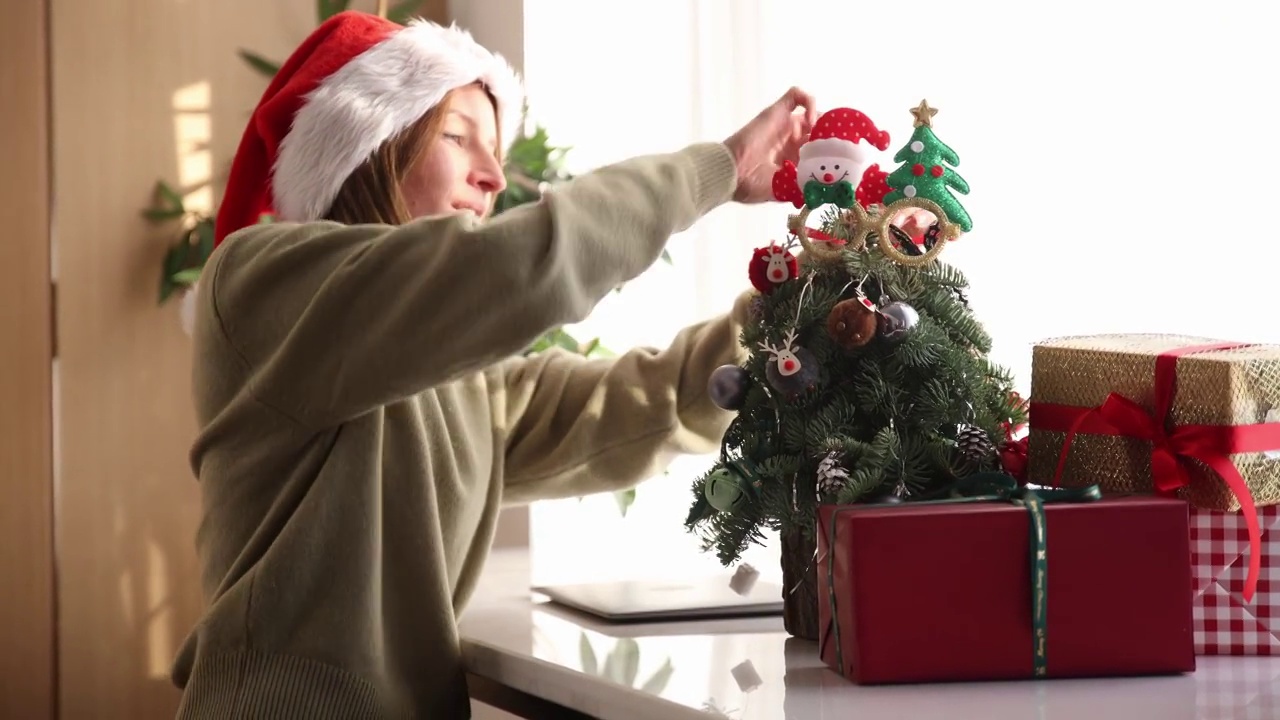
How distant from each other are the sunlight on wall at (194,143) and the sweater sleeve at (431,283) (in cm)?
135

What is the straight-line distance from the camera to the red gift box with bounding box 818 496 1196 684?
96 centimetres

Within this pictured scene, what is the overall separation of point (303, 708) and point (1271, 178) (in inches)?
41.2

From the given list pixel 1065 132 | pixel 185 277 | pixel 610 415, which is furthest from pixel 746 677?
pixel 185 277

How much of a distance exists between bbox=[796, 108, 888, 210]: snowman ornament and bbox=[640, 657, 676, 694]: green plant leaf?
383 mm

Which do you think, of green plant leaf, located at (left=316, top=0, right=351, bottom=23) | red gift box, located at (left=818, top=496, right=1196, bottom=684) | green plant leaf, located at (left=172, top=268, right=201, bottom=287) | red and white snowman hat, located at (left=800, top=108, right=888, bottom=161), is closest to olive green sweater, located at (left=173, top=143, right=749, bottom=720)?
red and white snowman hat, located at (left=800, top=108, right=888, bottom=161)

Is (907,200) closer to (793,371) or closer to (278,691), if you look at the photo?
(793,371)

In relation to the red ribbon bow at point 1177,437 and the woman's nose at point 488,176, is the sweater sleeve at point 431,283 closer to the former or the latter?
the woman's nose at point 488,176

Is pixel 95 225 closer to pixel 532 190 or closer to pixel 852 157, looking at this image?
pixel 532 190

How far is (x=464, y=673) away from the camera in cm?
125

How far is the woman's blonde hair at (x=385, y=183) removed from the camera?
4.50 feet

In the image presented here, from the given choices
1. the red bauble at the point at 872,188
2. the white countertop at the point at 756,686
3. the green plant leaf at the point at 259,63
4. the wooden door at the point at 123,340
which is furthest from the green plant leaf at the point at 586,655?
the green plant leaf at the point at 259,63

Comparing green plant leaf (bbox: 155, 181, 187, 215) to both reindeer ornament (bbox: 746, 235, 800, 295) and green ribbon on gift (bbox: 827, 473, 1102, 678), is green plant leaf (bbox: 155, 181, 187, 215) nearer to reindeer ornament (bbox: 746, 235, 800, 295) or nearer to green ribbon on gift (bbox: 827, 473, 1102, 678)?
reindeer ornament (bbox: 746, 235, 800, 295)

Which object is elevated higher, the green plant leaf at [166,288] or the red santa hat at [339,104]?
the red santa hat at [339,104]

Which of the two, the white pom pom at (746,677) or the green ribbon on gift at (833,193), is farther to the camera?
the green ribbon on gift at (833,193)
